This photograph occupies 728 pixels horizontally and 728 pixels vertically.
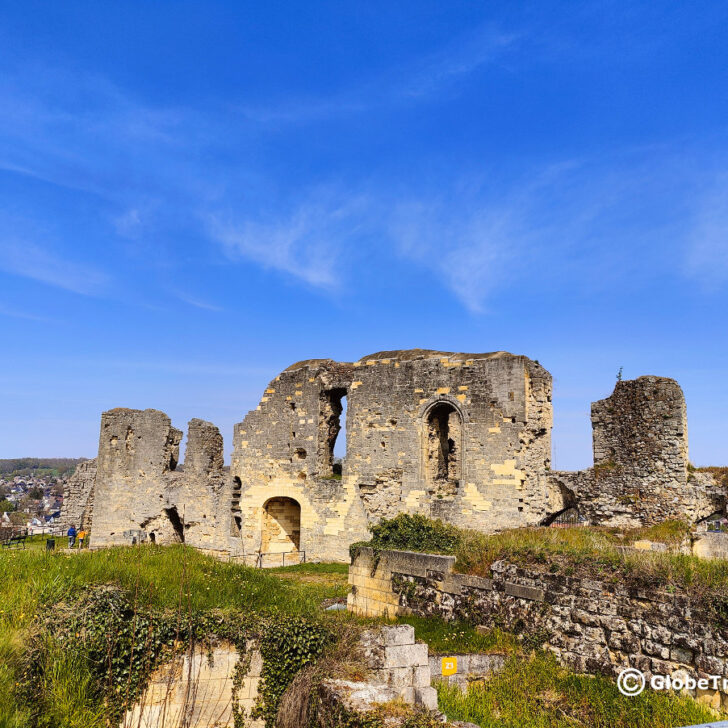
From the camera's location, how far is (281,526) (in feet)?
67.6

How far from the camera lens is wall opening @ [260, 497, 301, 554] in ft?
66.5

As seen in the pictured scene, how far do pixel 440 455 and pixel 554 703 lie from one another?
418 inches

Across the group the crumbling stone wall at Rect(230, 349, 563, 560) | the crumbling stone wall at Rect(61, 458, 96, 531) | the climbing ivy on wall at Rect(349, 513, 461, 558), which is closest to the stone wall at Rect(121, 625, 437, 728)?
the climbing ivy on wall at Rect(349, 513, 461, 558)

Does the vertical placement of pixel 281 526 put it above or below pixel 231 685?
above

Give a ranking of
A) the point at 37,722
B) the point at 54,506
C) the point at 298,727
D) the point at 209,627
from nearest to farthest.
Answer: the point at 37,722 < the point at 298,727 < the point at 209,627 < the point at 54,506

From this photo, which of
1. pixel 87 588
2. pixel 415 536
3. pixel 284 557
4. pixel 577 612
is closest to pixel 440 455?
pixel 284 557

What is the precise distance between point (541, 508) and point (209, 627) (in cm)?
1082

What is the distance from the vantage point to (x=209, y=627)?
679cm

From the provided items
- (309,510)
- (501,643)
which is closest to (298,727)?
(501,643)

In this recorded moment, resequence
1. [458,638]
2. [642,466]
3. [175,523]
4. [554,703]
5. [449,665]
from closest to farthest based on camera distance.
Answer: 1. [554,703]
2. [449,665]
3. [458,638]
4. [642,466]
5. [175,523]

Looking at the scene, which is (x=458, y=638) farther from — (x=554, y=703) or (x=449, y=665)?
(x=554, y=703)

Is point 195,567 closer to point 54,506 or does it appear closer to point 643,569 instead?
point 643,569

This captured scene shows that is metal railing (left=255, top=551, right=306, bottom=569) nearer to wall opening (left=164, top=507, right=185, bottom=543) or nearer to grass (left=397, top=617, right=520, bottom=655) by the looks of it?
wall opening (left=164, top=507, right=185, bottom=543)

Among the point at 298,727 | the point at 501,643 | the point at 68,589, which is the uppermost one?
the point at 68,589
